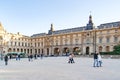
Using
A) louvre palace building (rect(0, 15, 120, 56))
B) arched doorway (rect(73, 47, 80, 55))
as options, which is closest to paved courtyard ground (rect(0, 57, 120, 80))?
louvre palace building (rect(0, 15, 120, 56))

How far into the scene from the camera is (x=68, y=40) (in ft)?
294

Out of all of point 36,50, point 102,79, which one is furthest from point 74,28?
point 102,79

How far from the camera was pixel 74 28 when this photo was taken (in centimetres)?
9069

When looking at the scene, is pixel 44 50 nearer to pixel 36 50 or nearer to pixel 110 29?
pixel 36 50

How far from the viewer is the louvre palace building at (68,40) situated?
246 ft

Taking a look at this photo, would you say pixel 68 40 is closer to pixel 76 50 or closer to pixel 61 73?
pixel 76 50

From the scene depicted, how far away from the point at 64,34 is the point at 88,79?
78.3 metres

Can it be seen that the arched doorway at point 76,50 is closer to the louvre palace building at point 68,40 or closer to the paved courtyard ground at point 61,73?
the louvre palace building at point 68,40

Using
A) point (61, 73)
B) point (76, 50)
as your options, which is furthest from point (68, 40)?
point (61, 73)

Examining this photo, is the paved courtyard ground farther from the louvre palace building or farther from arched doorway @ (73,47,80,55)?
arched doorway @ (73,47,80,55)

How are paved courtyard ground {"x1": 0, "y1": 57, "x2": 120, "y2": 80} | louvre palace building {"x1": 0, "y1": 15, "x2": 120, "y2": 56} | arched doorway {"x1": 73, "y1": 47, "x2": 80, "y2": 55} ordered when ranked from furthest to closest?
arched doorway {"x1": 73, "y1": 47, "x2": 80, "y2": 55} < louvre palace building {"x1": 0, "y1": 15, "x2": 120, "y2": 56} < paved courtyard ground {"x1": 0, "y1": 57, "x2": 120, "y2": 80}

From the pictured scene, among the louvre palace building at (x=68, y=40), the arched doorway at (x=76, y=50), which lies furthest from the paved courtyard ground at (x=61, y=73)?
the arched doorway at (x=76, y=50)

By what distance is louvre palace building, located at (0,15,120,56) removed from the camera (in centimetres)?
7512

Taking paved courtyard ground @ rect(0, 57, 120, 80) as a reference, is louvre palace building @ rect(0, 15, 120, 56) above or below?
above
